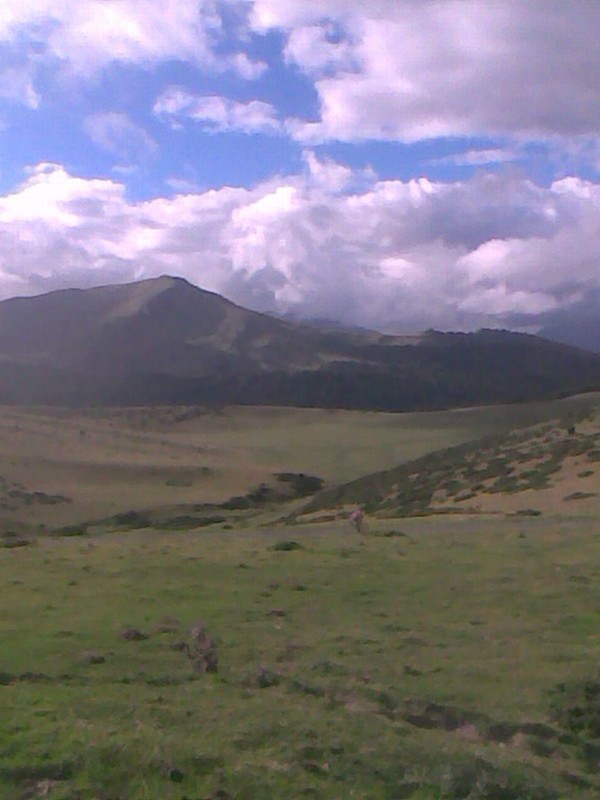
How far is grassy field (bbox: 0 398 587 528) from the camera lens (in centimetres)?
5459

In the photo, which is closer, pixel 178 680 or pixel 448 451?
pixel 178 680

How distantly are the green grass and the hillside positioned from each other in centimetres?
1406

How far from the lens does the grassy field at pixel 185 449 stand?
5459 cm

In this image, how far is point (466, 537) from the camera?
24.9 m

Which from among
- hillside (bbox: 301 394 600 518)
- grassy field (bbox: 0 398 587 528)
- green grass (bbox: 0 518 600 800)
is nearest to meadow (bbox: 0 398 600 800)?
green grass (bbox: 0 518 600 800)

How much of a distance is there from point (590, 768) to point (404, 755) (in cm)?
241

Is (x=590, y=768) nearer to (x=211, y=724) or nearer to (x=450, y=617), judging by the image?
(x=211, y=724)

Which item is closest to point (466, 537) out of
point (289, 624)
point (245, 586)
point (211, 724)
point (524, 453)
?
point (245, 586)

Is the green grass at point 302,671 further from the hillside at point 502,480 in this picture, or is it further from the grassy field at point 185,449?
the grassy field at point 185,449

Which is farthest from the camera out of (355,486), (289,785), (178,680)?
(355,486)

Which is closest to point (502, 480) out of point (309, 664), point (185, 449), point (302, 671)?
point (309, 664)

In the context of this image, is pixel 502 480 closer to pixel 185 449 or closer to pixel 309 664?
pixel 309 664

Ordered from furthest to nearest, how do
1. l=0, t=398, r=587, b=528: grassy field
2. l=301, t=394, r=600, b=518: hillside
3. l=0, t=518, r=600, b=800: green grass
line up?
l=0, t=398, r=587, b=528: grassy field < l=301, t=394, r=600, b=518: hillside < l=0, t=518, r=600, b=800: green grass

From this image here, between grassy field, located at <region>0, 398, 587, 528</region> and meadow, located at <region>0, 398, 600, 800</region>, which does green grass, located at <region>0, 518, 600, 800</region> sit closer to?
meadow, located at <region>0, 398, 600, 800</region>
